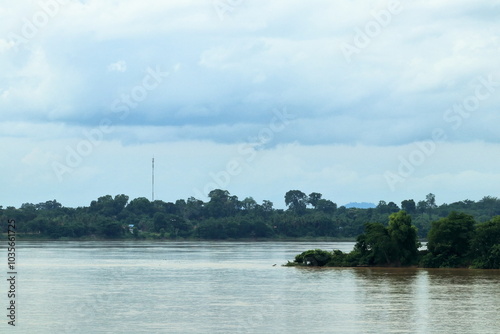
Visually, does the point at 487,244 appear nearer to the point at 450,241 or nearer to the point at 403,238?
the point at 450,241

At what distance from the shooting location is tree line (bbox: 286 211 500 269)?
82.0 metres

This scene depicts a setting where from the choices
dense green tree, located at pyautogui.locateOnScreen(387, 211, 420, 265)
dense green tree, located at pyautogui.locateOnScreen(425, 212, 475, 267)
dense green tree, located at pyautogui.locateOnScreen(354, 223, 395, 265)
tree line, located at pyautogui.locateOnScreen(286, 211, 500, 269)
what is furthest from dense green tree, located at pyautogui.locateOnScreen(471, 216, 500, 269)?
dense green tree, located at pyautogui.locateOnScreen(354, 223, 395, 265)

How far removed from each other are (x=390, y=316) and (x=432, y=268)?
38.3 m

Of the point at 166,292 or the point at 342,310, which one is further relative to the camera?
the point at 166,292

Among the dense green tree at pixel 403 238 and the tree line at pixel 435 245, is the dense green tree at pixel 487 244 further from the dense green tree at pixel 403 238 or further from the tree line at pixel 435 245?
the dense green tree at pixel 403 238

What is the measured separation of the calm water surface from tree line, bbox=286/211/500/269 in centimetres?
247

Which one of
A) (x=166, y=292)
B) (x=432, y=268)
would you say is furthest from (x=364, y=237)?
(x=166, y=292)

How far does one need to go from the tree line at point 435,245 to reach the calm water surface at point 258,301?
2474 mm

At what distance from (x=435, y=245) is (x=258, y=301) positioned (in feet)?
112

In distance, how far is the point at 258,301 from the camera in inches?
2231

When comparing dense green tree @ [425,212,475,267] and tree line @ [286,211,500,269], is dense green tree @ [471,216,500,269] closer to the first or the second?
tree line @ [286,211,500,269]

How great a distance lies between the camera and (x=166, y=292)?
63.4 meters

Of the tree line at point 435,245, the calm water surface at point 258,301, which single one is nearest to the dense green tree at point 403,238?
the tree line at point 435,245

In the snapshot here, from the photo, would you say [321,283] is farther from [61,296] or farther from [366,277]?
[61,296]
